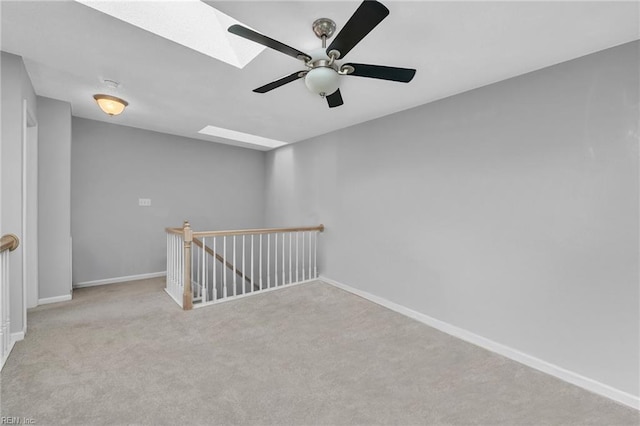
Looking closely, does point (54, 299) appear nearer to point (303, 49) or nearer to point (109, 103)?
point (109, 103)

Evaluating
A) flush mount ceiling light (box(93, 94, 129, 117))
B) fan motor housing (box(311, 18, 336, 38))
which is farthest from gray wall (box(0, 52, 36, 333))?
fan motor housing (box(311, 18, 336, 38))

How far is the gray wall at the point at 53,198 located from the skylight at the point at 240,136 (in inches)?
66.2

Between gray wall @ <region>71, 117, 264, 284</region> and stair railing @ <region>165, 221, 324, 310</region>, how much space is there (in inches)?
26.3

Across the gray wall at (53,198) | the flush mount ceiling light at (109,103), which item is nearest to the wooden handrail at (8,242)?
the gray wall at (53,198)

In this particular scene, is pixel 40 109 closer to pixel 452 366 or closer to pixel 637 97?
pixel 452 366

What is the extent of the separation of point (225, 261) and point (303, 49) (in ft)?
10.4

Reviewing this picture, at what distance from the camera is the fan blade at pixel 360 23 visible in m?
1.19

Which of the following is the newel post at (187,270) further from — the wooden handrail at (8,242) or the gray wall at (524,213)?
the gray wall at (524,213)

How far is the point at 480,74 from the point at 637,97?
0.99 meters

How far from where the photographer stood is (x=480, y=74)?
233 centimetres

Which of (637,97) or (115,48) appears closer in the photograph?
(637,97)

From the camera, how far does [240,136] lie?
4750mm

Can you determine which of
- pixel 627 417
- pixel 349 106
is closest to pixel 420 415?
pixel 627 417

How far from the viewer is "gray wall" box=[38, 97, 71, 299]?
3.17 metres
